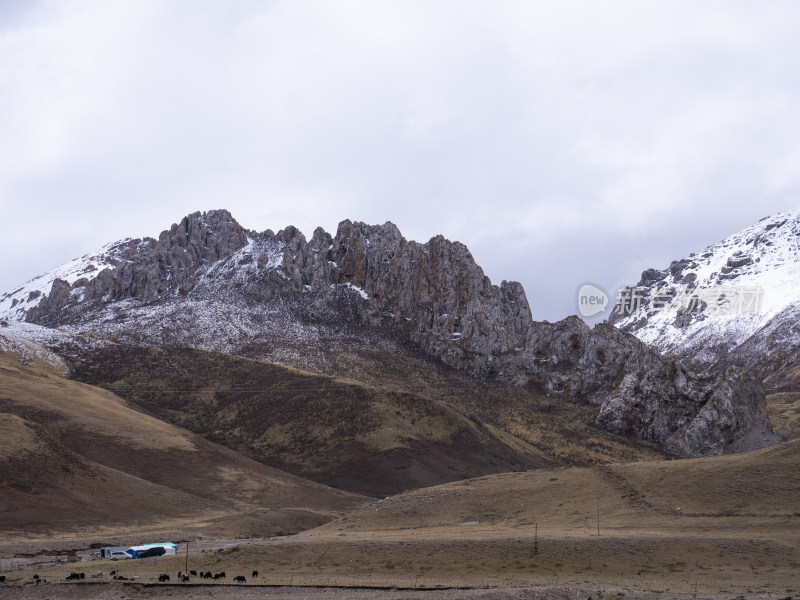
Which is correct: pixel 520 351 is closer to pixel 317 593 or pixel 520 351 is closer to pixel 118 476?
pixel 118 476

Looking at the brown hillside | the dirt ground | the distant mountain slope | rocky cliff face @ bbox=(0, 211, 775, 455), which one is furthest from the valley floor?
rocky cliff face @ bbox=(0, 211, 775, 455)

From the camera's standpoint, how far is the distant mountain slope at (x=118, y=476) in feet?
245

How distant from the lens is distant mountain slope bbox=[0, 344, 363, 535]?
74562 mm

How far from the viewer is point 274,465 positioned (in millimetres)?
110562

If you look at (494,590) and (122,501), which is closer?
(494,590)

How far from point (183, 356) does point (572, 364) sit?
296 ft

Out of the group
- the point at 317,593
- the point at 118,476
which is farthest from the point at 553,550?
the point at 118,476

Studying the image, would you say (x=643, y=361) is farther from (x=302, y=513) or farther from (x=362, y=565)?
(x=362, y=565)

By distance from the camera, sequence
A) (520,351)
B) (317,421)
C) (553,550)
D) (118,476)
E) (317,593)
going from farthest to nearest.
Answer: (520,351) < (317,421) < (118,476) < (553,550) < (317,593)

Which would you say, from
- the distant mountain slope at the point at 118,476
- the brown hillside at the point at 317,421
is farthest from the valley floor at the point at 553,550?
the brown hillside at the point at 317,421

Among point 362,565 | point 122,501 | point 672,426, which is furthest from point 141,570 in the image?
point 672,426

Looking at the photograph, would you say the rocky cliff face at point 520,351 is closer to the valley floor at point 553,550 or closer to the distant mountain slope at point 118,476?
the distant mountain slope at point 118,476

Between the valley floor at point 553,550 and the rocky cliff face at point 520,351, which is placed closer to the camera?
the valley floor at point 553,550

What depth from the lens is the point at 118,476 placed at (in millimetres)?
84688
